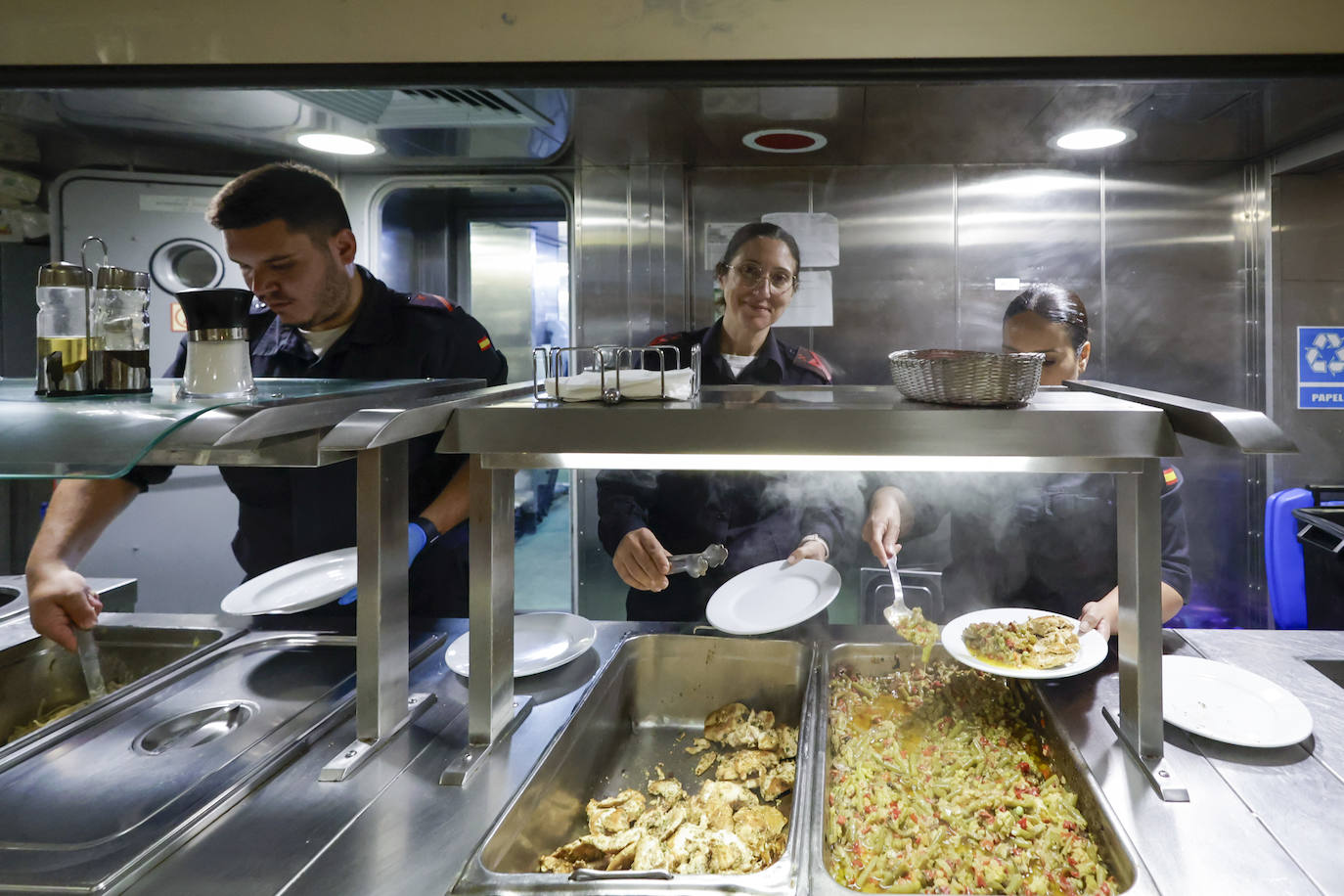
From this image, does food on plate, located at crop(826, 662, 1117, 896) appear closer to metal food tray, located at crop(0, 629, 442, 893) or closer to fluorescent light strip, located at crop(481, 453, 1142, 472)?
fluorescent light strip, located at crop(481, 453, 1142, 472)

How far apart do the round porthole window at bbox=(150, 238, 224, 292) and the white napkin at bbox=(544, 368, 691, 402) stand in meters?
2.92

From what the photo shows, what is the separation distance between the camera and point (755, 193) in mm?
3734

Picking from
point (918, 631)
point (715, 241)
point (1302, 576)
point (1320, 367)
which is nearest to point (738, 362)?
point (715, 241)

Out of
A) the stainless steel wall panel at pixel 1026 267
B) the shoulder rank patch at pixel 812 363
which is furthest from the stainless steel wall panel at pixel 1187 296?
the shoulder rank patch at pixel 812 363

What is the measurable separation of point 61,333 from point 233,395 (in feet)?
1.01

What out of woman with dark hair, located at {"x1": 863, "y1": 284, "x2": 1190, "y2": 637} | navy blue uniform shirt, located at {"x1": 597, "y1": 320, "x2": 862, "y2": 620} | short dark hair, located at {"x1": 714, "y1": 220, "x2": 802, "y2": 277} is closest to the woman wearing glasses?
navy blue uniform shirt, located at {"x1": 597, "y1": 320, "x2": 862, "y2": 620}

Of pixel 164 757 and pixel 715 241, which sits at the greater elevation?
pixel 715 241

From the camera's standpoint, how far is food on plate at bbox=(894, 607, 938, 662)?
1631 mm

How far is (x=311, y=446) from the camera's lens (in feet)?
4.01

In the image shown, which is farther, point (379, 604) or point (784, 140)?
point (784, 140)

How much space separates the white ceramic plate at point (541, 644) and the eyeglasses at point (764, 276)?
76.2 inches

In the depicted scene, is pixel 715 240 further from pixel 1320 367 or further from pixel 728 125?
pixel 1320 367

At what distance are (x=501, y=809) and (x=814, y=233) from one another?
3.16 meters

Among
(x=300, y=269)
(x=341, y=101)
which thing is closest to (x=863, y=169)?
(x=341, y=101)
